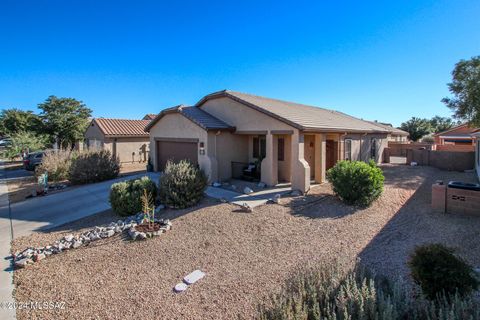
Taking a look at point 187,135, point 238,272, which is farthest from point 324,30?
point 238,272

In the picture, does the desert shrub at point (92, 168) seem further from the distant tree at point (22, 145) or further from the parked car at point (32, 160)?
the distant tree at point (22, 145)

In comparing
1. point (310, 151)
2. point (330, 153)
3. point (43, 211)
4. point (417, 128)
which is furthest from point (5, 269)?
point (417, 128)

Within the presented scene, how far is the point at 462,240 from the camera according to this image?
7.26m

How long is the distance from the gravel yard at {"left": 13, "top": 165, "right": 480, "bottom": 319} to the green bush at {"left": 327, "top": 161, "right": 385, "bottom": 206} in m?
0.44

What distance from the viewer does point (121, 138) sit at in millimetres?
25641

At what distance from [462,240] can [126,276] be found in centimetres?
886

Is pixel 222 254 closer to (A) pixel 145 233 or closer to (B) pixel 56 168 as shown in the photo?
(A) pixel 145 233

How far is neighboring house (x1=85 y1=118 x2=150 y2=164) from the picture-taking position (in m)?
24.9

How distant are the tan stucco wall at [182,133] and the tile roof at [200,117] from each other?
395 millimetres

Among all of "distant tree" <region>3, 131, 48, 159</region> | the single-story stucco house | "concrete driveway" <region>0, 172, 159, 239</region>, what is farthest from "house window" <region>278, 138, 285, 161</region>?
"distant tree" <region>3, 131, 48, 159</region>

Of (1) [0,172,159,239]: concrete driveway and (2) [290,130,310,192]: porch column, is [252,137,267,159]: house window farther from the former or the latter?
(1) [0,172,159,239]: concrete driveway

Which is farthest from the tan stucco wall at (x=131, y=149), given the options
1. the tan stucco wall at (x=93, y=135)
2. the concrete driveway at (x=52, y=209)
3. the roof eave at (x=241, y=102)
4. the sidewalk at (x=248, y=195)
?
the sidewalk at (x=248, y=195)

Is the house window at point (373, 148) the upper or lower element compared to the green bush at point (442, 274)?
upper

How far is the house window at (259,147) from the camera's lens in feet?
50.5
